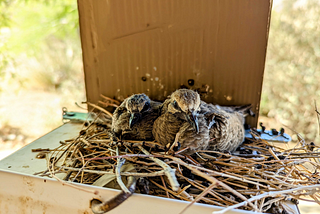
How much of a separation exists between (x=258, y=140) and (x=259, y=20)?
76cm

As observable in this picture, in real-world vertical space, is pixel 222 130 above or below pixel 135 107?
Result: below

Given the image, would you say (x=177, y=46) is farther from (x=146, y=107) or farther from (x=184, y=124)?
(x=184, y=124)

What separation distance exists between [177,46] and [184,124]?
0.61 m

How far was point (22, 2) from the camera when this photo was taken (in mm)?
3525

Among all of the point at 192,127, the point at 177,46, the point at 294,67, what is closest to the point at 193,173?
the point at 192,127

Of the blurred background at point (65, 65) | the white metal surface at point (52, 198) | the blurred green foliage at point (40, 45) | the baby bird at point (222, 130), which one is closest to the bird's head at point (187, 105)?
the baby bird at point (222, 130)

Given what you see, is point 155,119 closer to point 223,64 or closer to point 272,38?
point 223,64

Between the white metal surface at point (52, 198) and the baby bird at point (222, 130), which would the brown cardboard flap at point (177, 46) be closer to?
the baby bird at point (222, 130)

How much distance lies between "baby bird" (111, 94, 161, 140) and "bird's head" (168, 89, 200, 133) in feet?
0.77

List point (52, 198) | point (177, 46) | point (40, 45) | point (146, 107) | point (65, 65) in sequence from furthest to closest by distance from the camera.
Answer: point (65, 65)
point (40, 45)
point (177, 46)
point (146, 107)
point (52, 198)

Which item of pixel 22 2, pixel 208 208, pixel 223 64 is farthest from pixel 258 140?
pixel 22 2

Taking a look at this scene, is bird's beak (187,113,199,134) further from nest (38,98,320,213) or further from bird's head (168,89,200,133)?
nest (38,98,320,213)

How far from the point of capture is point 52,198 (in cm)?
103

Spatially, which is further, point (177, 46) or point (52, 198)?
point (177, 46)
